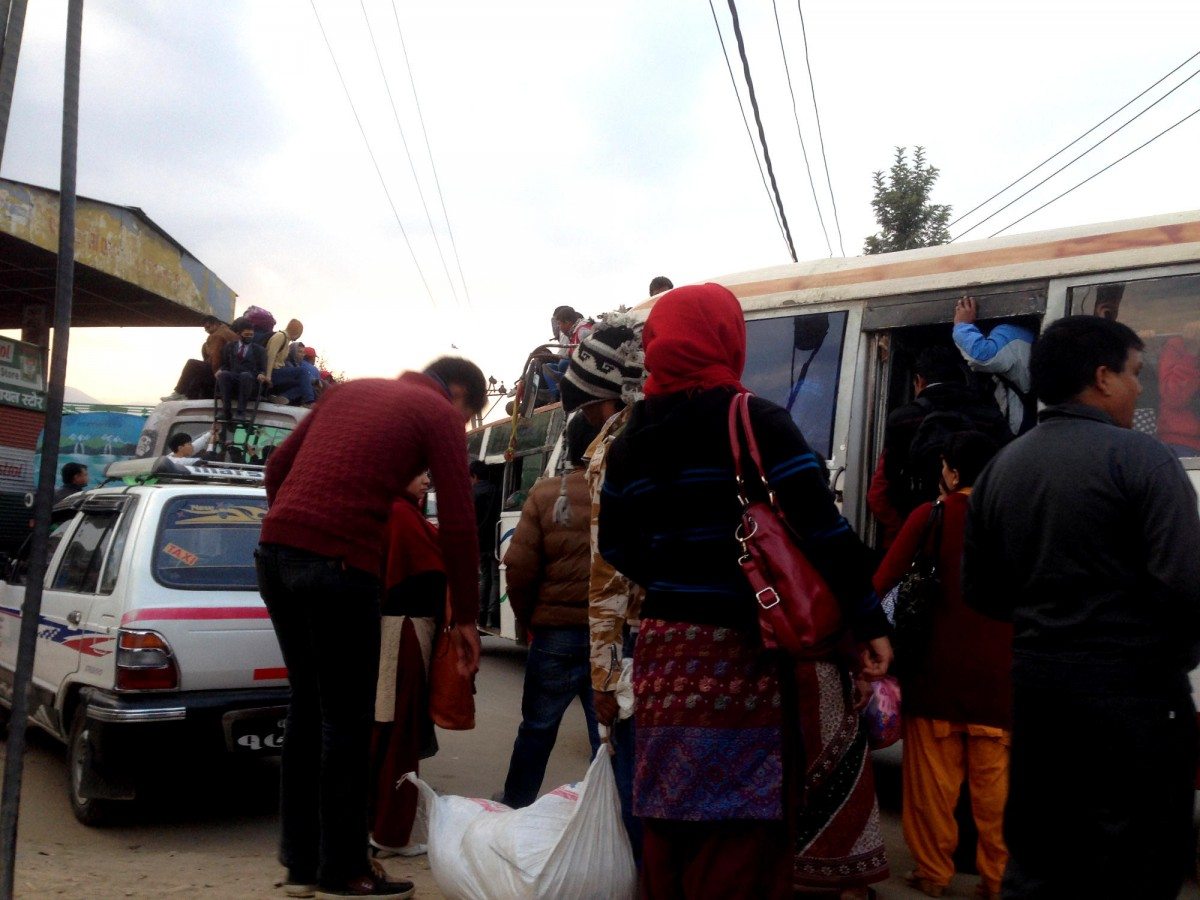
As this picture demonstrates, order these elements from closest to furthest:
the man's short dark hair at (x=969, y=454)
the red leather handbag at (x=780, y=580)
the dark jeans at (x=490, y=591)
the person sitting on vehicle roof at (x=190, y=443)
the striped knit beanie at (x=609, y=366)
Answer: the red leather handbag at (x=780, y=580)
the striped knit beanie at (x=609, y=366)
the man's short dark hair at (x=969, y=454)
the person sitting on vehicle roof at (x=190, y=443)
the dark jeans at (x=490, y=591)

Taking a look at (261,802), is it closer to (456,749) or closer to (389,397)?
(456,749)

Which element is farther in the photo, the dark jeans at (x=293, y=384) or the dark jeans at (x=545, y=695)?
the dark jeans at (x=293, y=384)

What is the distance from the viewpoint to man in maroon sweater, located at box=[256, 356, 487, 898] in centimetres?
344

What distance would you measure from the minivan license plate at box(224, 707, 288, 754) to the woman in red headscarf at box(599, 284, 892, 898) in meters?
2.89

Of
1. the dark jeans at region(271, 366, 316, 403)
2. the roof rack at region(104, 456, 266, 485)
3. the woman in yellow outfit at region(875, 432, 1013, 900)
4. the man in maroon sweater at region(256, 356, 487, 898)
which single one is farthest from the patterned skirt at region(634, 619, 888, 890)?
the dark jeans at region(271, 366, 316, 403)

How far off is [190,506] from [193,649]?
83cm

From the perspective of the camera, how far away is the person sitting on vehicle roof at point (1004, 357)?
202 inches

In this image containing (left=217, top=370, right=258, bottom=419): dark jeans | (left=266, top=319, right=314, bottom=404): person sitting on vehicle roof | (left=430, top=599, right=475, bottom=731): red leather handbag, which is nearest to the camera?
(left=430, top=599, right=475, bottom=731): red leather handbag

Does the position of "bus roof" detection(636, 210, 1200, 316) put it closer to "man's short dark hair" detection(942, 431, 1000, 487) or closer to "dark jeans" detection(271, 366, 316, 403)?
"man's short dark hair" detection(942, 431, 1000, 487)

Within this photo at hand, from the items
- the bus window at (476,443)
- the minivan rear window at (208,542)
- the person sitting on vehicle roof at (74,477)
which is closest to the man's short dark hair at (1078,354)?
the minivan rear window at (208,542)

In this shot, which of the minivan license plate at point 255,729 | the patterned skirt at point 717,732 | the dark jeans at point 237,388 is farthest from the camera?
the dark jeans at point 237,388

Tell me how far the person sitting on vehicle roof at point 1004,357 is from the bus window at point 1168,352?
1.48 ft

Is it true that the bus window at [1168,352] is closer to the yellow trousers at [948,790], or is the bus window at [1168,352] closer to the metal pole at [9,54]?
the yellow trousers at [948,790]

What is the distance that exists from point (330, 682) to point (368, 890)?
0.70 metres
